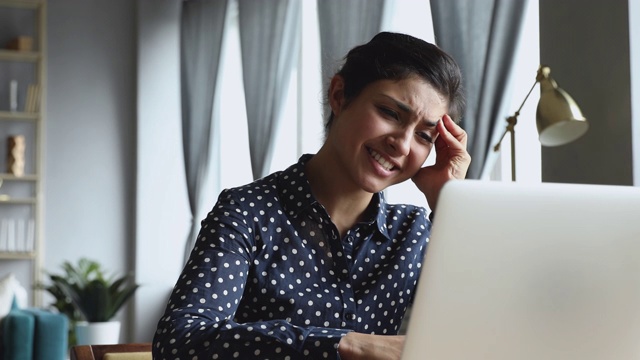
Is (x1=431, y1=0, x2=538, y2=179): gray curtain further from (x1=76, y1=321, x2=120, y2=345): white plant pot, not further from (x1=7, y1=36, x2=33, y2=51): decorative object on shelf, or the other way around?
(x1=7, y1=36, x2=33, y2=51): decorative object on shelf

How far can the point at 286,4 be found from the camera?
626 cm

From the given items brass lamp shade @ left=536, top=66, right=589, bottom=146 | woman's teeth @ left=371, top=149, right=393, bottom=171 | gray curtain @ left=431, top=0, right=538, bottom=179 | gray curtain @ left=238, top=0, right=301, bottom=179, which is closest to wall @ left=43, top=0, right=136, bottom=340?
gray curtain @ left=238, top=0, right=301, bottom=179

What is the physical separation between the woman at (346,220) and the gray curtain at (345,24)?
3.37 metres

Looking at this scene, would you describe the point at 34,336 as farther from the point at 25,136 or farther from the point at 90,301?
the point at 25,136

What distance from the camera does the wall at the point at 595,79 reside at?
3504mm

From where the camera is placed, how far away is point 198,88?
7039mm

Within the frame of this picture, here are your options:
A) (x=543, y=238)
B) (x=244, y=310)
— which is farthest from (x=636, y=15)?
(x=543, y=238)

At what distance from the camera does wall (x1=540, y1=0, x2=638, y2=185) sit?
11.5 feet

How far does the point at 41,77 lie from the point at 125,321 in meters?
1.89

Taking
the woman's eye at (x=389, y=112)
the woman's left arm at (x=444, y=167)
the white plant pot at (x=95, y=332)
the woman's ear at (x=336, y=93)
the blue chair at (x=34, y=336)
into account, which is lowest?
the white plant pot at (x=95, y=332)

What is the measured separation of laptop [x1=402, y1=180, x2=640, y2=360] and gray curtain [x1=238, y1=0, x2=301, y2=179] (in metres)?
5.32

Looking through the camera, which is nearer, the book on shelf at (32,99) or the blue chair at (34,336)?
the blue chair at (34,336)

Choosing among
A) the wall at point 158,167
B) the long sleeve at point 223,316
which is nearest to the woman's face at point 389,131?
the long sleeve at point 223,316

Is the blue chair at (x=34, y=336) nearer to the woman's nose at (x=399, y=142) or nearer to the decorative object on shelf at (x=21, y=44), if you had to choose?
the decorative object on shelf at (x=21, y=44)
